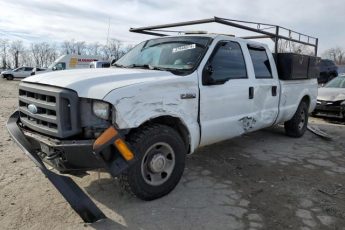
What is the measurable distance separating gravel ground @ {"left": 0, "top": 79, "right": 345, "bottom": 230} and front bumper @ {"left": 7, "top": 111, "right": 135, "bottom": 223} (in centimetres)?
19

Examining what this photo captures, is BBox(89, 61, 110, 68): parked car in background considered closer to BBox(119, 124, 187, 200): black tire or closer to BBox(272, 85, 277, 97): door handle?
BBox(272, 85, 277, 97): door handle

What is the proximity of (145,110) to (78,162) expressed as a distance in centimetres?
85

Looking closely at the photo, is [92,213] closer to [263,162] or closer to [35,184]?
[35,184]

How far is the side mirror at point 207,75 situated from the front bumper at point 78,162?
157cm

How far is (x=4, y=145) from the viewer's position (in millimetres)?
Answer: 6574

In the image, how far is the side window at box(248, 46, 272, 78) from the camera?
20.0 feet

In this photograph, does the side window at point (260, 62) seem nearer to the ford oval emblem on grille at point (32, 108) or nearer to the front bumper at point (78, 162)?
the front bumper at point (78, 162)

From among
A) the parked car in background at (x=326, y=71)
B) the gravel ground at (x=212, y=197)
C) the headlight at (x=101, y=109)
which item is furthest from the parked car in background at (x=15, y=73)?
the headlight at (x=101, y=109)

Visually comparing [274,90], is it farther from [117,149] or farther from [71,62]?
[71,62]

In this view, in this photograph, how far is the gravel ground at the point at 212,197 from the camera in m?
3.79

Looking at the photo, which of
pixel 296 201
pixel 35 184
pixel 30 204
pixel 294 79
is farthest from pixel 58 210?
pixel 294 79

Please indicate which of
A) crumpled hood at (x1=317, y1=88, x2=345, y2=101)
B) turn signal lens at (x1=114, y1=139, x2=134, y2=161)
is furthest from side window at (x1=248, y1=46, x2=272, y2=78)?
crumpled hood at (x1=317, y1=88, x2=345, y2=101)

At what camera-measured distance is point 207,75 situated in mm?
4812

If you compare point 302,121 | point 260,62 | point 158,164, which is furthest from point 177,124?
point 302,121
